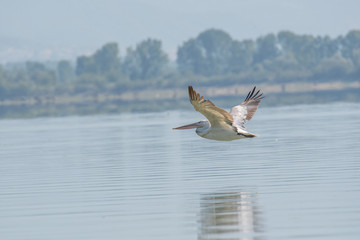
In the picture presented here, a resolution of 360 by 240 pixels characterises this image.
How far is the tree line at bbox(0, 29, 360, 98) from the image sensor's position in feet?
446

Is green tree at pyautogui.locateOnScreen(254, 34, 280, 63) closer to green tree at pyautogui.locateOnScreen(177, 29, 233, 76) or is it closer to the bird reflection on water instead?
green tree at pyautogui.locateOnScreen(177, 29, 233, 76)

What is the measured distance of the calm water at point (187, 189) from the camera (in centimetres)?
1252

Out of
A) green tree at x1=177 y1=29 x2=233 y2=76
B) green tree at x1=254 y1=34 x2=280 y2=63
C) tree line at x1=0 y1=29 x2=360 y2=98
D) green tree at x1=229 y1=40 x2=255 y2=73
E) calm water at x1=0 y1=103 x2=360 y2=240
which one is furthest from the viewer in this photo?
green tree at x1=254 y1=34 x2=280 y2=63

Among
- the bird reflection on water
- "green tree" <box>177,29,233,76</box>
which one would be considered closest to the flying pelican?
the bird reflection on water

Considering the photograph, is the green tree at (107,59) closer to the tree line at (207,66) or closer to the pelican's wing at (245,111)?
the tree line at (207,66)

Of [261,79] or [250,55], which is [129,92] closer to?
[261,79]

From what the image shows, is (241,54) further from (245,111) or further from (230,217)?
(230,217)

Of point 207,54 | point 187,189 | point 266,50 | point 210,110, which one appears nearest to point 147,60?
point 207,54

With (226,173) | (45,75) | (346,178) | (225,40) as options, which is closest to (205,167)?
(226,173)

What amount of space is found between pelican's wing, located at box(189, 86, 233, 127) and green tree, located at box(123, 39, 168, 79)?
15216 cm

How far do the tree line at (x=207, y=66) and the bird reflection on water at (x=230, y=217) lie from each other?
385 feet

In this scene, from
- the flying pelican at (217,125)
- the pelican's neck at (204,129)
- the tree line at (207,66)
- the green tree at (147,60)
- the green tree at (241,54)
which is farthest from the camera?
the green tree at (241,54)

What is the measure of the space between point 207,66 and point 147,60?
11.4 m

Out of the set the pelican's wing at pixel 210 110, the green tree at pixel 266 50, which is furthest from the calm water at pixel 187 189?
the green tree at pixel 266 50
